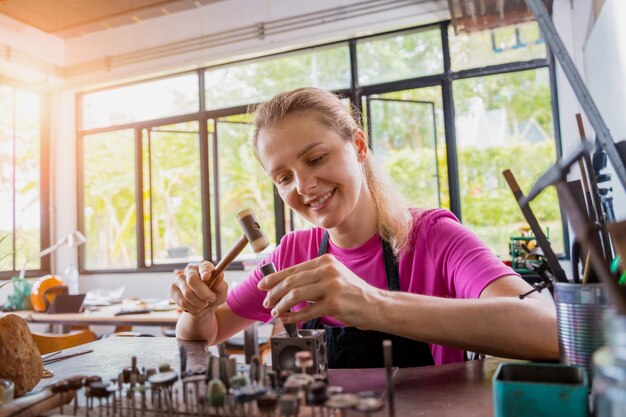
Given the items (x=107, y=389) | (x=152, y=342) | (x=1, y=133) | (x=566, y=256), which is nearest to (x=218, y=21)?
(x=1, y=133)

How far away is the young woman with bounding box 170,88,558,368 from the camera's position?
1008 mm

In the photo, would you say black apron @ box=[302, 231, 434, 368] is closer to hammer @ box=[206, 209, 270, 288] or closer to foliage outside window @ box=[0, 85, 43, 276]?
hammer @ box=[206, 209, 270, 288]

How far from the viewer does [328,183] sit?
1.47 metres

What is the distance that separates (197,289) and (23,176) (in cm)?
569

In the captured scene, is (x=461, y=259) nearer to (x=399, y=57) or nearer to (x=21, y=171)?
(x=399, y=57)

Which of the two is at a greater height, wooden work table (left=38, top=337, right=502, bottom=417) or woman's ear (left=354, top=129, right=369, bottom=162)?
woman's ear (left=354, top=129, right=369, bottom=162)

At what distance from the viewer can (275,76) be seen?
18.2 feet

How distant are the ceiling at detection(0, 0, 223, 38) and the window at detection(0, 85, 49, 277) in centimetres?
91

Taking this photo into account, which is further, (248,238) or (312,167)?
(312,167)

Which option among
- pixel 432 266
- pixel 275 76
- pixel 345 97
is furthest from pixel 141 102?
pixel 432 266

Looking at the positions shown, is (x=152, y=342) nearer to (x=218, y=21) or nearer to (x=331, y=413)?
(x=331, y=413)

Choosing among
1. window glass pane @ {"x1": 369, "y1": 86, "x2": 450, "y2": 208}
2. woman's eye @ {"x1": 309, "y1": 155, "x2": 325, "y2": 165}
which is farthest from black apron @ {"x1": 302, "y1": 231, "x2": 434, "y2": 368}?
window glass pane @ {"x1": 369, "y1": 86, "x2": 450, "y2": 208}

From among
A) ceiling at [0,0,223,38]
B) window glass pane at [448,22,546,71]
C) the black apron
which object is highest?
ceiling at [0,0,223,38]

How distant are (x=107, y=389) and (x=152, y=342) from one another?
73cm
